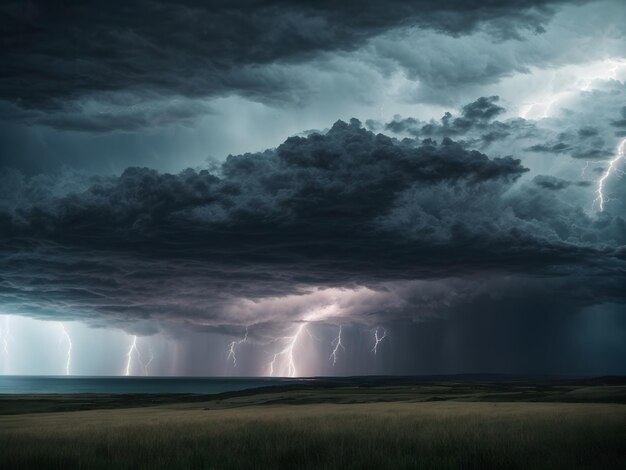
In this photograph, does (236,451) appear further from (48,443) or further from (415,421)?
(415,421)

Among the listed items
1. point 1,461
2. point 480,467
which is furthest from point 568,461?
point 1,461

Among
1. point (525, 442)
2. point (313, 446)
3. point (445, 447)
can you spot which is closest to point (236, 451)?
point (313, 446)

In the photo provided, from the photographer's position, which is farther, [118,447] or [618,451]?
[118,447]

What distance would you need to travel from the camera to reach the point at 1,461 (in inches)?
822

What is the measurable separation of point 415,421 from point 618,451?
49.5 ft

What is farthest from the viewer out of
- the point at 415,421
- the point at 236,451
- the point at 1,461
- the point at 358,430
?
the point at 415,421

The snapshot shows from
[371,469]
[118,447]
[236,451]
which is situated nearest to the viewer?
[371,469]

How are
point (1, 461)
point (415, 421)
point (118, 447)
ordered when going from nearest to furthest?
point (1, 461) < point (118, 447) < point (415, 421)

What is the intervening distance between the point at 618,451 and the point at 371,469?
8979mm

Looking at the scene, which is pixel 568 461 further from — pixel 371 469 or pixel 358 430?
pixel 358 430

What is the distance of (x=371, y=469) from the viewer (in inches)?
742

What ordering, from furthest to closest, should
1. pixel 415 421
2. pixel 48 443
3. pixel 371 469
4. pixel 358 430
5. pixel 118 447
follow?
pixel 415 421 → pixel 358 430 → pixel 48 443 → pixel 118 447 → pixel 371 469

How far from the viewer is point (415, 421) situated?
35.7 m

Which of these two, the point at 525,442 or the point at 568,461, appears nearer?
the point at 568,461
